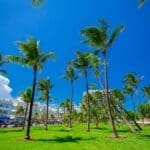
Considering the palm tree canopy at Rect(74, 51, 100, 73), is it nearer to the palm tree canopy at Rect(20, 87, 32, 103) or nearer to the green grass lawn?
the palm tree canopy at Rect(20, 87, 32, 103)

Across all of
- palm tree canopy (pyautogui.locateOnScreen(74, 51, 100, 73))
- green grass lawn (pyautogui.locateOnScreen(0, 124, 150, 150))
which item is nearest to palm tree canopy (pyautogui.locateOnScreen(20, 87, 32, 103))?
palm tree canopy (pyautogui.locateOnScreen(74, 51, 100, 73))

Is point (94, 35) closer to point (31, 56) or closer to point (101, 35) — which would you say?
point (101, 35)

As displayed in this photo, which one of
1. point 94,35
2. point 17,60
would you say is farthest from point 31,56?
point 94,35

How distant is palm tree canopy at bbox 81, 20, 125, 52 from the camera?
35062 mm

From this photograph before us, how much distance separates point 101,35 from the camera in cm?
3525

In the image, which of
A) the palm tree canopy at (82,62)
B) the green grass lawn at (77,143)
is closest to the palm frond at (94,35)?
the green grass lawn at (77,143)

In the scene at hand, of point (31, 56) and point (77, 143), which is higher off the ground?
point (31, 56)

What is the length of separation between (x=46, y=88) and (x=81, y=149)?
4045 cm

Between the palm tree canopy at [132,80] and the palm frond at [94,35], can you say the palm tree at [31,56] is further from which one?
the palm tree canopy at [132,80]

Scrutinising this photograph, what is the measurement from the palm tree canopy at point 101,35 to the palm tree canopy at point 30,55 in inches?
239

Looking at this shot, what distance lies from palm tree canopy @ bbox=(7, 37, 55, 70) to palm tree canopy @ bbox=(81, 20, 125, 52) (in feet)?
20.0

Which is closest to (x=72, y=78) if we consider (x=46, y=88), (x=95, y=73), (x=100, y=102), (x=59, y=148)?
(x=46, y=88)

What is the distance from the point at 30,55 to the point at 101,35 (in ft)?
30.6

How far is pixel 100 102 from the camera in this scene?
8988 centimetres
